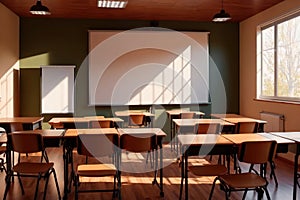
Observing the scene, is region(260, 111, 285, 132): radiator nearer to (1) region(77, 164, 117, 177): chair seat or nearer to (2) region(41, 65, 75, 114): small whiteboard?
(1) region(77, 164, 117, 177): chair seat

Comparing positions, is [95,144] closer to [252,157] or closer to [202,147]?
[202,147]

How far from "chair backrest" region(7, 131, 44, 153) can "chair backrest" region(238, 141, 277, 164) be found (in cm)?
212

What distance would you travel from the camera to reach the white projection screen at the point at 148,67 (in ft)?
25.3

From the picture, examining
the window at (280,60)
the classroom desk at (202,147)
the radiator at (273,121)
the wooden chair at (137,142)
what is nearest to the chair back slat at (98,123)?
the wooden chair at (137,142)

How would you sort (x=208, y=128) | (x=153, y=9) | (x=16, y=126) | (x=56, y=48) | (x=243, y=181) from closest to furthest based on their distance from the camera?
(x=243, y=181) < (x=208, y=128) < (x=16, y=126) < (x=153, y=9) < (x=56, y=48)

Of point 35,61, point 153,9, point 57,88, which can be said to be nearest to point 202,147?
point 153,9

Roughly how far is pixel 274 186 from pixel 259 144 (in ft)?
5.51

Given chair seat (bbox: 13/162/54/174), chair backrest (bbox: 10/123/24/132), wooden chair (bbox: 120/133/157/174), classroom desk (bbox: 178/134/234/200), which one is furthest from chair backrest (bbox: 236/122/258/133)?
chair backrest (bbox: 10/123/24/132)

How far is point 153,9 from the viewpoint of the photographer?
273 inches

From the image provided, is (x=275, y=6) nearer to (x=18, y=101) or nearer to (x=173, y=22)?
(x=173, y=22)

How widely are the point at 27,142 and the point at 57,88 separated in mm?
3925

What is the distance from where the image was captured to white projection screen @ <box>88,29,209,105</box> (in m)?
7.70

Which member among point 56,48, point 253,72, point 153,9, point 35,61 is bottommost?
point 253,72

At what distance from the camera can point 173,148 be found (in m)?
7.18
